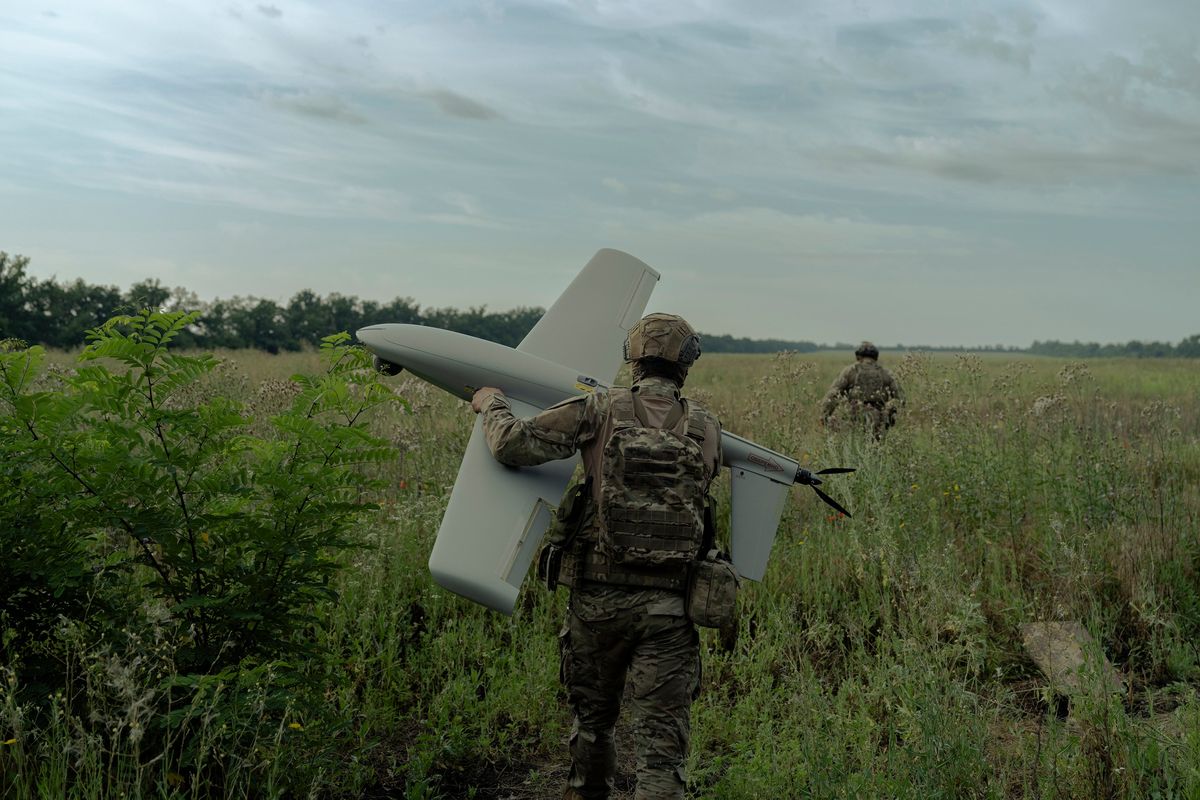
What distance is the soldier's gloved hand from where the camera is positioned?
13.8ft

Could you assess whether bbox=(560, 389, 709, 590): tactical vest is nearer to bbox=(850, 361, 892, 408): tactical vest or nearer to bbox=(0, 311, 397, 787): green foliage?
bbox=(0, 311, 397, 787): green foliage

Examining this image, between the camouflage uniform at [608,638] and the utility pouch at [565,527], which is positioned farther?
the utility pouch at [565,527]

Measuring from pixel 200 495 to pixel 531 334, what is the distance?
1860 millimetres

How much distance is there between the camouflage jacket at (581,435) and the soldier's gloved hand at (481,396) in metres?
0.14

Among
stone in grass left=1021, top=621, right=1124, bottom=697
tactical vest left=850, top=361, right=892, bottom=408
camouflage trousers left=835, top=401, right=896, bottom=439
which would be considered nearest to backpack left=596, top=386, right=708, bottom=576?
stone in grass left=1021, top=621, right=1124, bottom=697

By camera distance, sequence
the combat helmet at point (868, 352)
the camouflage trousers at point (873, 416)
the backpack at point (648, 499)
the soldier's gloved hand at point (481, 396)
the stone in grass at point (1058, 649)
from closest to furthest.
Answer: the backpack at point (648, 499) → the soldier's gloved hand at point (481, 396) → the stone in grass at point (1058, 649) → the camouflage trousers at point (873, 416) → the combat helmet at point (868, 352)

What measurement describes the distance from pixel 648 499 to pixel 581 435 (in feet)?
1.44

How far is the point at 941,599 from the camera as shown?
585cm

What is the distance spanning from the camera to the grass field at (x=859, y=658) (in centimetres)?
395

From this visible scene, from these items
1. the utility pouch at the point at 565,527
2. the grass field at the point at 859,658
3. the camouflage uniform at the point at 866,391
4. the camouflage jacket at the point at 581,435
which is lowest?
the grass field at the point at 859,658

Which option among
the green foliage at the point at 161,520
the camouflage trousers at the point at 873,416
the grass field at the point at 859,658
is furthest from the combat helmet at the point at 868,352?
the green foliage at the point at 161,520

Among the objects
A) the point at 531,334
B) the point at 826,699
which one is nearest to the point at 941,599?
the point at 826,699

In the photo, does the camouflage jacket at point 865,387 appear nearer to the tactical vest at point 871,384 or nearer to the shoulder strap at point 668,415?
the tactical vest at point 871,384

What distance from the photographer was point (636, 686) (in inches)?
152
